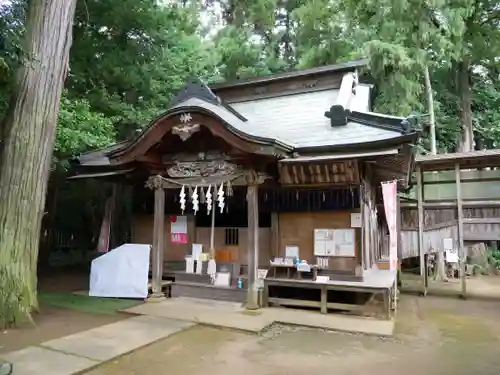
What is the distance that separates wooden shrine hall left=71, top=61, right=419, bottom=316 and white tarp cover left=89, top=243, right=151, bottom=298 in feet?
0.95

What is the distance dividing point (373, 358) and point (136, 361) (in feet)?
10.3

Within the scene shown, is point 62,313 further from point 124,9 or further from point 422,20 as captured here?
point 422,20

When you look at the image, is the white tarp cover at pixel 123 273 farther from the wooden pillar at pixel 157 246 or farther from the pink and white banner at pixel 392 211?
the pink and white banner at pixel 392 211

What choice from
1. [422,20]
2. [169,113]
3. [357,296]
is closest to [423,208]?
[357,296]

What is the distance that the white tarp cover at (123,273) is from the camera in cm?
883

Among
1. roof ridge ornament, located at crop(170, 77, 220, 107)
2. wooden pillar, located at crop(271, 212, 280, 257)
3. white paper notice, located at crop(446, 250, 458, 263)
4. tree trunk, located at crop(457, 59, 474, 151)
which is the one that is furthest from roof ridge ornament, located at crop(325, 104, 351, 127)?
tree trunk, located at crop(457, 59, 474, 151)

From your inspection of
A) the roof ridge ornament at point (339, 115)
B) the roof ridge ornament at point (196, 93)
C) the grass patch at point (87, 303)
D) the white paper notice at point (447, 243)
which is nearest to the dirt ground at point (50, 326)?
the grass patch at point (87, 303)

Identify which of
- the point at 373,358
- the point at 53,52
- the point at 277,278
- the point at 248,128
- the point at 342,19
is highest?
the point at 342,19

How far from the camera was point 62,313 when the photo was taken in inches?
297

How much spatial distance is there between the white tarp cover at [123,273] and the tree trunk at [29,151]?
2164 millimetres

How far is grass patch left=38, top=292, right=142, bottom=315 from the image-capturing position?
311 inches

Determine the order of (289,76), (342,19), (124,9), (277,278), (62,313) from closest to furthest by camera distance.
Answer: (62,313) < (277,278) < (124,9) < (289,76) < (342,19)

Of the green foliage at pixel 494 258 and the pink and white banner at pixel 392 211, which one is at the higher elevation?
the pink and white banner at pixel 392 211

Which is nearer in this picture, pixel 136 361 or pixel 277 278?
pixel 136 361
